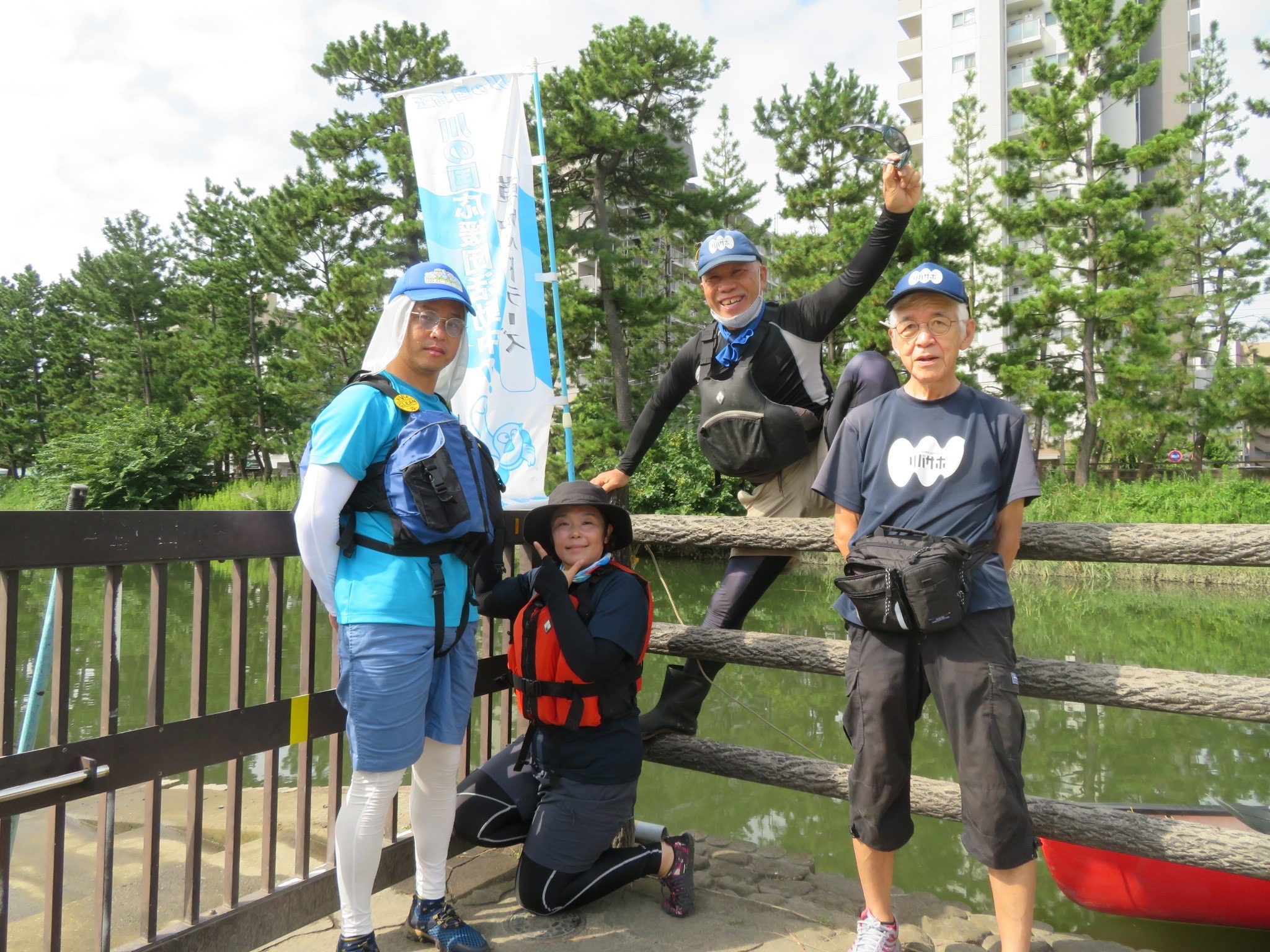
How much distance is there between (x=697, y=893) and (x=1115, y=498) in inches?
761

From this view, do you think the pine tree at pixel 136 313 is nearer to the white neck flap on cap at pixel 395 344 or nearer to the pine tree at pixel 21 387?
the pine tree at pixel 21 387

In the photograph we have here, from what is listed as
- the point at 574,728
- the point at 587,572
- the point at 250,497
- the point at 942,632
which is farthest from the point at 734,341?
the point at 250,497

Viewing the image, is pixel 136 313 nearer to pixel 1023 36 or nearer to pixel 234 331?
pixel 234 331

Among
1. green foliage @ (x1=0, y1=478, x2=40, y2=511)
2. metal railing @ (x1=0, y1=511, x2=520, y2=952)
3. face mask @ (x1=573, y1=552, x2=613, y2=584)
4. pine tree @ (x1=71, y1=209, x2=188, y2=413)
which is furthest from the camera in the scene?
pine tree @ (x1=71, y1=209, x2=188, y2=413)

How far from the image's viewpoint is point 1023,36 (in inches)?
1405

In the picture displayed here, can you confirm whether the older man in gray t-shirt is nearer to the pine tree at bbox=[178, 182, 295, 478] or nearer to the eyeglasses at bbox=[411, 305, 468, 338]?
the eyeglasses at bbox=[411, 305, 468, 338]

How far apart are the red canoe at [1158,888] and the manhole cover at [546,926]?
2119 mm

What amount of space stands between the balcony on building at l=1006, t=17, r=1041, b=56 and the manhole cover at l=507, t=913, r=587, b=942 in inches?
Answer: 1639

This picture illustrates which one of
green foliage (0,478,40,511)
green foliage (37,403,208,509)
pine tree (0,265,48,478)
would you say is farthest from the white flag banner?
pine tree (0,265,48,478)

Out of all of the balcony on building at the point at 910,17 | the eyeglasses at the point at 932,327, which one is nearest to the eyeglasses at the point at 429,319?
the eyeglasses at the point at 932,327

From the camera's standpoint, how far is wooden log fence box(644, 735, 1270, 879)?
2.28m

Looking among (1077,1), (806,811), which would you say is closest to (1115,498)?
(1077,1)

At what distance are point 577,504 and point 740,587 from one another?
2.27 ft

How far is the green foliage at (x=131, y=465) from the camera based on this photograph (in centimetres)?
2345
